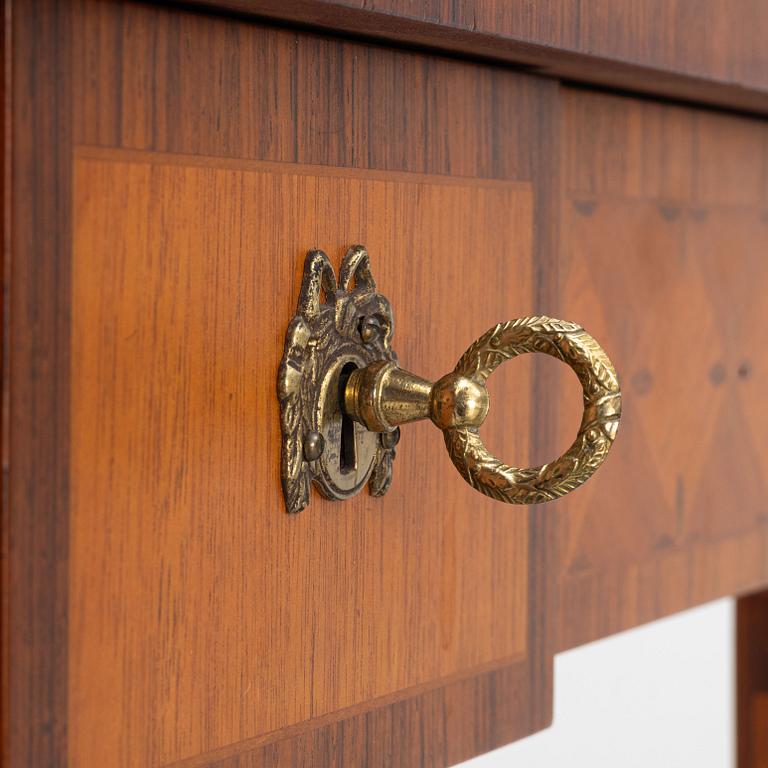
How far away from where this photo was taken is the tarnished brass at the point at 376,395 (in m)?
0.32

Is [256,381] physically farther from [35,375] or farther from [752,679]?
[752,679]

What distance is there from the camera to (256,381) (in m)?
0.32

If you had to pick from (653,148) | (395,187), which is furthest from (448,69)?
(653,148)

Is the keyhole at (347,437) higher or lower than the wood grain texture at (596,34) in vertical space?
lower

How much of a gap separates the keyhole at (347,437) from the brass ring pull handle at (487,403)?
3 cm

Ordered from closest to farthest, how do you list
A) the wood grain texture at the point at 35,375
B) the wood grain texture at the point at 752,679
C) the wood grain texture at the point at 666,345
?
the wood grain texture at the point at 35,375, the wood grain texture at the point at 666,345, the wood grain texture at the point at 752,679

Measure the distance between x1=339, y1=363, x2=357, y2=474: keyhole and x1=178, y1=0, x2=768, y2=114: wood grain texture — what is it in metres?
0.09

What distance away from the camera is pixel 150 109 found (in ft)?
0.96

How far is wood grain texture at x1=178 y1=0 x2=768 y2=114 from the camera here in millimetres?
318

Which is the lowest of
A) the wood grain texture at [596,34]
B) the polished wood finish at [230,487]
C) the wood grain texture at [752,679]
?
the wood grain texture at [752,679]

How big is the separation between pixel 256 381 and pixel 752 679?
55 centimetres

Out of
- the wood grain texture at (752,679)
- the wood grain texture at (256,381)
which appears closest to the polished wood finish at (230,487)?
the wood grain texture at (256,381)

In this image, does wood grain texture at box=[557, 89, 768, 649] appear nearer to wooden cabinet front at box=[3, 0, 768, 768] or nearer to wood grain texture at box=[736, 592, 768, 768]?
wooden cabinet front at box=[3, 0, 768, 768]

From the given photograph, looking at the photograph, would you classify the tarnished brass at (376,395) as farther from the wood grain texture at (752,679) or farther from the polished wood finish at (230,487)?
the wood grain texture at (752,679)
